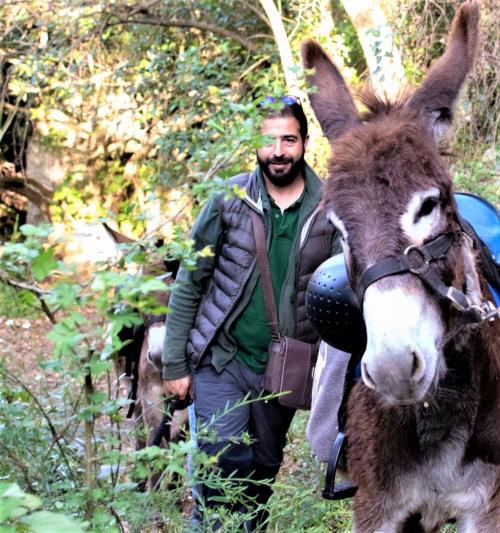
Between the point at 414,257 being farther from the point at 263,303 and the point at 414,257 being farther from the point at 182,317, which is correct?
the point at 182,317

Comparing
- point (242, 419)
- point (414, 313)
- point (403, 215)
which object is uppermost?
point (403, 215)

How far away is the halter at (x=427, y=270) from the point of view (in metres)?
2.95

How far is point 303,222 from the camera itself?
4.71m

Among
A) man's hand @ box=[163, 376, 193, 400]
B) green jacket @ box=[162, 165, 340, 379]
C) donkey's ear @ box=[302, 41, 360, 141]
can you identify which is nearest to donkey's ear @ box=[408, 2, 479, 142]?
donkey's ear @ box=[302, 41, 360, 141]

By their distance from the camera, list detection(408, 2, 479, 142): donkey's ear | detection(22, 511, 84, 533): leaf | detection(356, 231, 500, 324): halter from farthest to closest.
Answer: detection(408, 2, 479, 142): donkey's ear < detection(356, 231, 500, 324): halter < detection(22, 511, 84, 533): leaf

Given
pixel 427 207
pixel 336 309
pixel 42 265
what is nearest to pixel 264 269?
pixel 336 309

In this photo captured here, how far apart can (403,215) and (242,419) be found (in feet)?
6.29

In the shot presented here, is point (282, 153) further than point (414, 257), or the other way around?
point (282, 153)

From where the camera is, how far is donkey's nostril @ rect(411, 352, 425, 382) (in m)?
2.84

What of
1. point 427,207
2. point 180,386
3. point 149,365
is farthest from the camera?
point 149,365

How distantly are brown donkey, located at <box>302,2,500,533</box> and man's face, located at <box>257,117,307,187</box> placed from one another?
3.10 feet

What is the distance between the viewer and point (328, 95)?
366 centimetres

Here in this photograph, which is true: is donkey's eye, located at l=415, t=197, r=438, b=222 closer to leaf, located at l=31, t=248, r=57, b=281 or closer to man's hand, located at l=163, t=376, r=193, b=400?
leaf, located at l=31, t=248, r=57, b=281

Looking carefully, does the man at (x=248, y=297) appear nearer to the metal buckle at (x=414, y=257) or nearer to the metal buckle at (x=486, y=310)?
the metal buckle at (x=486, y=310)
